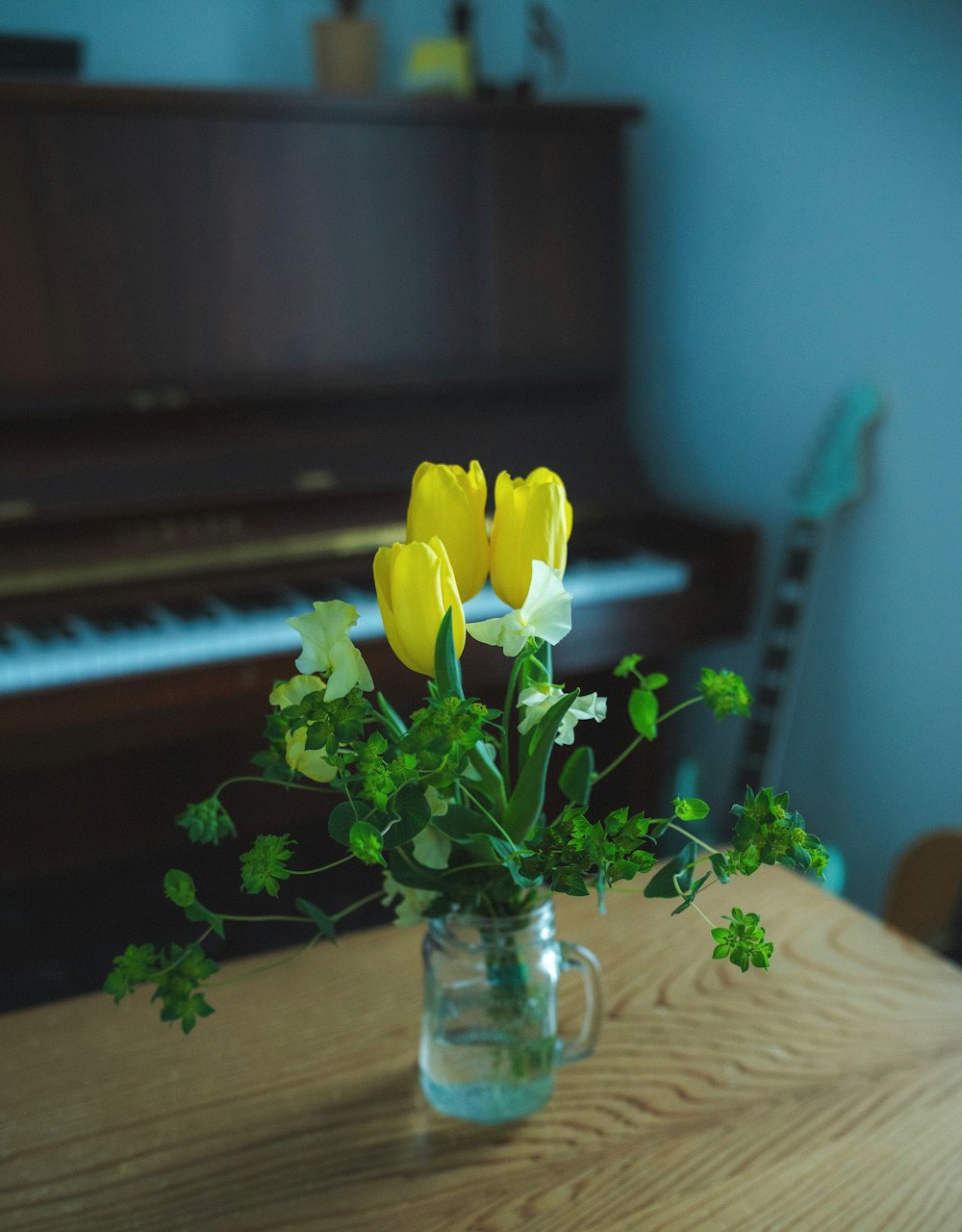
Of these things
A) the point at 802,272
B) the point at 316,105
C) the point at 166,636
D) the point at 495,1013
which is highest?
the point at 316,105

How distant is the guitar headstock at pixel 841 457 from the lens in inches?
79.4

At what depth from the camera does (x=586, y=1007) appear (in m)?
0.92

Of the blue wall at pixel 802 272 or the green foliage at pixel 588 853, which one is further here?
the blue wall at pixel 802 272

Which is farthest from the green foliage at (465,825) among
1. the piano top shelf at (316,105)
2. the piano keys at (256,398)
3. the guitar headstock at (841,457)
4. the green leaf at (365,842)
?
the piano top shelf at (316,105)

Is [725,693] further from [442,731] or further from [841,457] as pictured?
[841,457]

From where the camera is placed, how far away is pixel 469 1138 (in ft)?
2.85

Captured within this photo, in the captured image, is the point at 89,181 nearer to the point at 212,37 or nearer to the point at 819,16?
the point at 212,37

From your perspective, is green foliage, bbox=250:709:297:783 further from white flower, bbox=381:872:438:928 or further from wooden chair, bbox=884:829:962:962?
wooden chair, bbox=884:829:962:962

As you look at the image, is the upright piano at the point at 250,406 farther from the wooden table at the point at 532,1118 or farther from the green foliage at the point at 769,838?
the green foliage at the point at 769,838

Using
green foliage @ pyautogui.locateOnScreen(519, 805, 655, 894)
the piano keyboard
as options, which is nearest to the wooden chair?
the piano keyboard

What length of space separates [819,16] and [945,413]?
71 centimetres

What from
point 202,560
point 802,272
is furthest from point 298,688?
point 802,272

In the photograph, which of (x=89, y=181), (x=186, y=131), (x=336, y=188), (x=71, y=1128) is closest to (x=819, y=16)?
(x=336, y=188)

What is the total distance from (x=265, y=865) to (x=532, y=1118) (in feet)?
1.09
